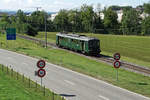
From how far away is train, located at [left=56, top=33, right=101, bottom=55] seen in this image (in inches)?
1763

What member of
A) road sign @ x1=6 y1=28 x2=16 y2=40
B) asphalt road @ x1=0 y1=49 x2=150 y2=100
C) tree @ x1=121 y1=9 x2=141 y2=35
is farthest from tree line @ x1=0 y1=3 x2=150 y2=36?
asphalt road @ x1=0 y1=49 x2=150 y2=100

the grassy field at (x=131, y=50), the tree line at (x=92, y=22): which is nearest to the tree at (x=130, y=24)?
the tree line at (x=92, y=22)

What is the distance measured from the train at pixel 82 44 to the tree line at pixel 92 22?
160 feet

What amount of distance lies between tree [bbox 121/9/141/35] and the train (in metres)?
71.5

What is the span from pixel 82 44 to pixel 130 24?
8004 cm

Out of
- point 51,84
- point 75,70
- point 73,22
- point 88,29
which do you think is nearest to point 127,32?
point 88,29

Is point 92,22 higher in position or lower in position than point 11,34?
higher

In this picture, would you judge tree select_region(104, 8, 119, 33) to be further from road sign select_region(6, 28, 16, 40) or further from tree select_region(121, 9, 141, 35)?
road sign select_region(6, 28, 16, 40)

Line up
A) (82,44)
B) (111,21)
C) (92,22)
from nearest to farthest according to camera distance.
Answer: (82,44), (111,21), (92,22)

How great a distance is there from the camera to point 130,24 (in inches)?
4801

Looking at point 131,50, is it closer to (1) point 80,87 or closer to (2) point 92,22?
(1) point 80,87

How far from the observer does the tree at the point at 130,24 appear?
393ft

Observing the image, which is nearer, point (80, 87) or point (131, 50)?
point (80, 87)

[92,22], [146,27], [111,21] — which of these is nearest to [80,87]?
[146,27]
